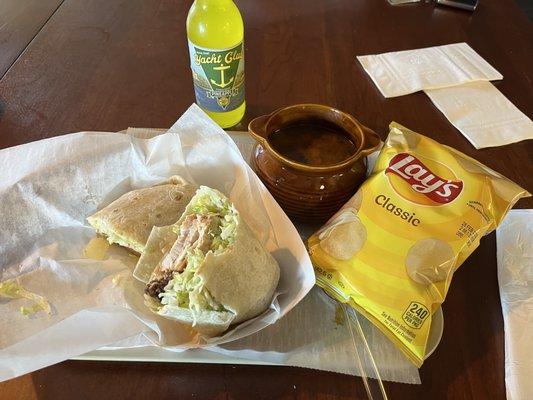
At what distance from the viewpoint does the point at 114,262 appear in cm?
72

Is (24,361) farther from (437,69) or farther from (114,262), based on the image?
(437,69)

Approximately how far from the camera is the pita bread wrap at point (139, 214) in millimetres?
705

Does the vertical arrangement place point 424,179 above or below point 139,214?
above

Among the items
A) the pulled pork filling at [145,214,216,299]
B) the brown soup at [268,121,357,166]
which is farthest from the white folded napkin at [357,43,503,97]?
the pulled pork filling at [145,214,216,299]

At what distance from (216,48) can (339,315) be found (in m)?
0.54

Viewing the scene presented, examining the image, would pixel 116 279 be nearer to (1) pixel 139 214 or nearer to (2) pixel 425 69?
(1) pixel 139 214

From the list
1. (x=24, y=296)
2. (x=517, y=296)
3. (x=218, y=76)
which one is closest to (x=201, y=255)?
(x=24, y=296)

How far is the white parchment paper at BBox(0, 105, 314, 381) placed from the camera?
583 mm

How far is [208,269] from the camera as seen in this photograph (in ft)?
1.89

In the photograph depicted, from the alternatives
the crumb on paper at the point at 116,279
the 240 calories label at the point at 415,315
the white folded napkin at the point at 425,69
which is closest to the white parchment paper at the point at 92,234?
the crumb on paper at the point at 116,279

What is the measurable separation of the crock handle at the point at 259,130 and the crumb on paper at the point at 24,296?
0.41 m

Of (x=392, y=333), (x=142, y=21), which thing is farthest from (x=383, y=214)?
(x=142, y=21)

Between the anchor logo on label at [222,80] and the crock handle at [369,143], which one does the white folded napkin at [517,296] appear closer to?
the crock handle at [369,143]

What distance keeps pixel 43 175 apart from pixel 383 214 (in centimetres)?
57
